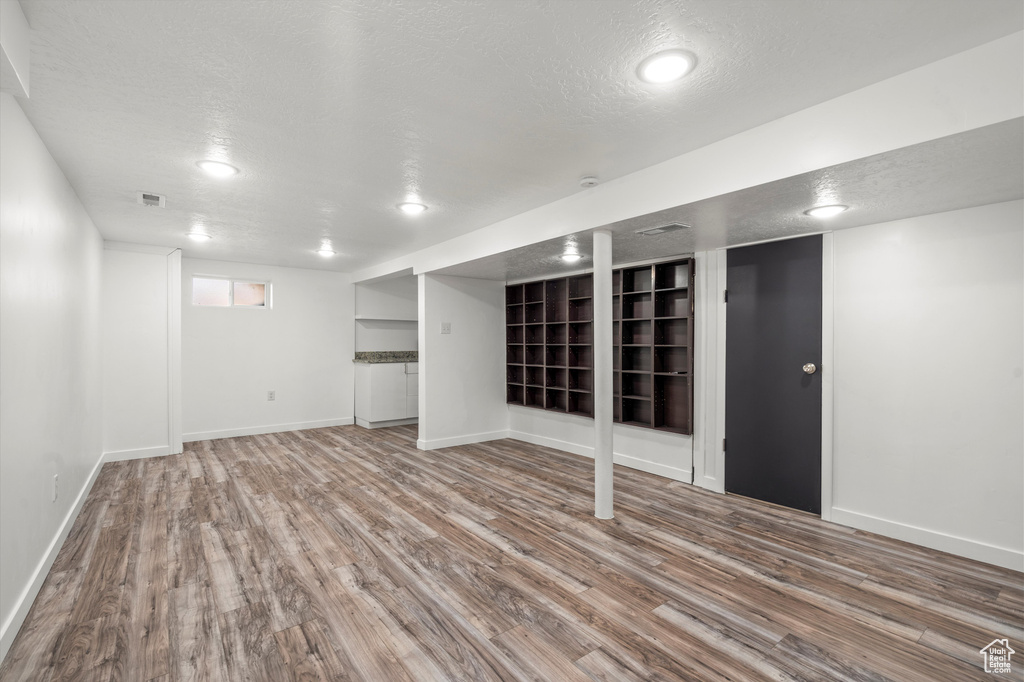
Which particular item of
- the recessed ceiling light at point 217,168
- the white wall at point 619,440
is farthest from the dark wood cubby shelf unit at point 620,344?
the recessed ceiling light at point 217,168

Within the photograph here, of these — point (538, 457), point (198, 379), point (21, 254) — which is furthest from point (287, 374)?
point (21, 254)

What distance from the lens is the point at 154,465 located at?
4.92 meters

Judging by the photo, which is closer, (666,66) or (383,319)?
(666,66)

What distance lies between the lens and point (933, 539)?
2885 millimetres

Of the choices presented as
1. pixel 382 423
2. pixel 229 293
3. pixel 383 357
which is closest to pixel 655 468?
pixel 382 423

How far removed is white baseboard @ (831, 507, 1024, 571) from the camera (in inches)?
104

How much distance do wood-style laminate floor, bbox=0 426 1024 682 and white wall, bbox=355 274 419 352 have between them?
386cm

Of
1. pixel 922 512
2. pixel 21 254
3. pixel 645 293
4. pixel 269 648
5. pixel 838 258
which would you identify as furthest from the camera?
pixel 645 293

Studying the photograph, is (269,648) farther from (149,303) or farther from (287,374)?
(287,374)

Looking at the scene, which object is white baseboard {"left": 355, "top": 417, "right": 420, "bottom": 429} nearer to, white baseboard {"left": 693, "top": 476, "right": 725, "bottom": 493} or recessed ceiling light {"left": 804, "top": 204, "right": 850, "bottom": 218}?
white baseboard {"left": 693, "top": 476, "right": 725, "bottom": 493}

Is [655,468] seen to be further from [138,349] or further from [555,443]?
[138,349]

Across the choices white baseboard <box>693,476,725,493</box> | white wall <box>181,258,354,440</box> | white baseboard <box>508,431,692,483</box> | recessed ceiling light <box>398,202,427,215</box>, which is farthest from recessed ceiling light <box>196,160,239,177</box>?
white baseboard <box>693,476,725,493</box>

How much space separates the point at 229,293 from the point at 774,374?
6539 mm

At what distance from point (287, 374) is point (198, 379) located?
1.06m
